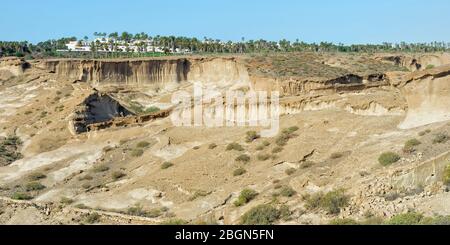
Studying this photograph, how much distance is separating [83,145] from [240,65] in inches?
1385

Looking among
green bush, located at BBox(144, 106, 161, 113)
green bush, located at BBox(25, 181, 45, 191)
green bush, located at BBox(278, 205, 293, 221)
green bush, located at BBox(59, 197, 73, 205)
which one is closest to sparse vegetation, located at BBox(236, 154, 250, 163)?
green bush, located at BBox(59, 197, 73, 205)

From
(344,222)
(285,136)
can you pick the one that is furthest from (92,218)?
(344,222)

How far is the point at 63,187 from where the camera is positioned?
2703 centimetres

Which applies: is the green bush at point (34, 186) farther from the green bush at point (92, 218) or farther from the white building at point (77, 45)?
the white building at point (77, 45)

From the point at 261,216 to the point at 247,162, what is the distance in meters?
7.36

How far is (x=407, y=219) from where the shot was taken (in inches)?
527

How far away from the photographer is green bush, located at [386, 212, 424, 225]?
13178 mm

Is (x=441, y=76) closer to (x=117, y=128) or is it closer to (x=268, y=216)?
(x=268, y=216)

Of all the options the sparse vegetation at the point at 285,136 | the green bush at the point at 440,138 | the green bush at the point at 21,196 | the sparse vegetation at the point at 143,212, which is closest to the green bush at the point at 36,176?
the green bush at the point at 21,196

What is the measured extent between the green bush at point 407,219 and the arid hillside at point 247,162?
0.33m

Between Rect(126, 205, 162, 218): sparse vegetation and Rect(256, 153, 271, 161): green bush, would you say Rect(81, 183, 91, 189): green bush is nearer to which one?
Rect(126, 205, 162, 218): sparse vegetation

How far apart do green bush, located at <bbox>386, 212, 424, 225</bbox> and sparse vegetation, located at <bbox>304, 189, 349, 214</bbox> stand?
2515 mm

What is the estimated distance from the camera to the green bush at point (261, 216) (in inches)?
669
